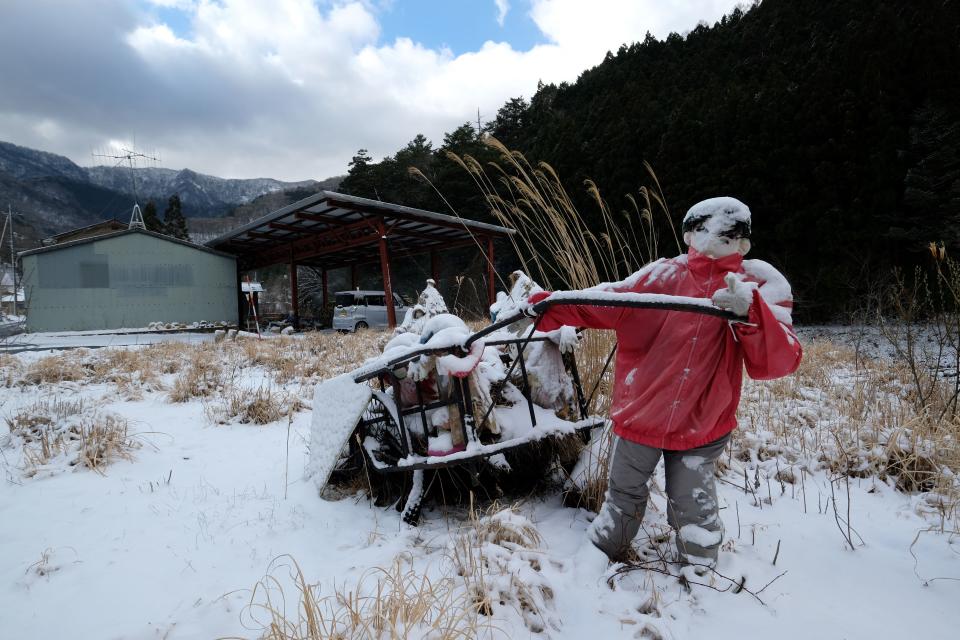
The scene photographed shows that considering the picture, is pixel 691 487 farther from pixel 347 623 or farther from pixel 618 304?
pixel 347 623

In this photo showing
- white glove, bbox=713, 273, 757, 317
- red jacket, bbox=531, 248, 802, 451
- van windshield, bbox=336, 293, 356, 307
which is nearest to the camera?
white glove, bbox=713, 273, 757, 317

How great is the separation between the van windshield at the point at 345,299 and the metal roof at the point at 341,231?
57.7 inches

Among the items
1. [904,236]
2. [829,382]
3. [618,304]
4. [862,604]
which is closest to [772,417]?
[829,382]

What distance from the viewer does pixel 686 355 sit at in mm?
1383

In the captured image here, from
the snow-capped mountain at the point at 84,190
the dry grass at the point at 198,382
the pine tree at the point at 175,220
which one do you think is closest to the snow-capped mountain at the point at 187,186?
the snow-capped mountain at the point at 84,190

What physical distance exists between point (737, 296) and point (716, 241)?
315 millimetres

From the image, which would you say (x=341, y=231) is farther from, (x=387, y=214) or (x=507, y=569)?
(x=507, y=569)

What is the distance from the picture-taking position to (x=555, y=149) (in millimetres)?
14008

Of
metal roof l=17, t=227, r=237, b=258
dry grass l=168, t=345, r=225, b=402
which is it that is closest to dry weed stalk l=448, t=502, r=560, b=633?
dry grass l=168, t=345, r=225, b=402

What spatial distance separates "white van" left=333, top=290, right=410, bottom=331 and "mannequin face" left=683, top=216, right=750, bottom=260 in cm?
1189

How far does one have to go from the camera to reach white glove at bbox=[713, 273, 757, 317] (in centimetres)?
111

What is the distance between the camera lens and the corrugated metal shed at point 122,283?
12.7m

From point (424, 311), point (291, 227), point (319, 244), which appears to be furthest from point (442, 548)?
point (319, 244)

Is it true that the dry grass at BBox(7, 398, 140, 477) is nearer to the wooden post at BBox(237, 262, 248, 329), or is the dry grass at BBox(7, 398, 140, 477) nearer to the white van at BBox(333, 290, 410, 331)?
the white van at BBox(333, 290, 410, 331)
